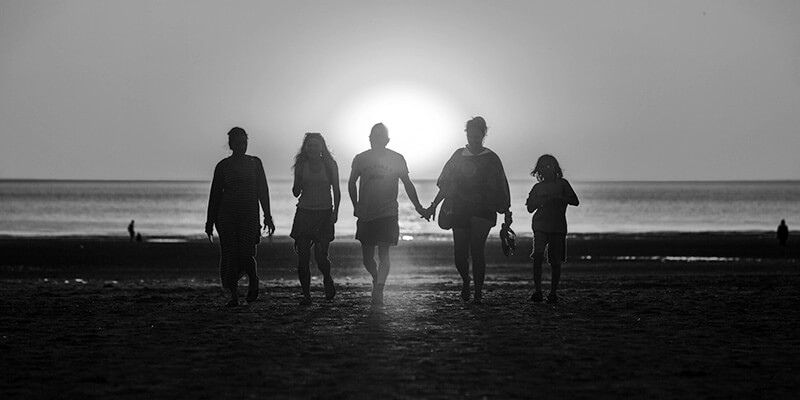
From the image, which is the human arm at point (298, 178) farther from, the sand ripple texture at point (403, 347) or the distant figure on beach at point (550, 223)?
the distant figure on beach at point (550, 223)

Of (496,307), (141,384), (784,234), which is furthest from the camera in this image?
(784,234)

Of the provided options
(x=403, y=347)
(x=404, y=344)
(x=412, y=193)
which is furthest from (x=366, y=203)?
(x=403, y=347)

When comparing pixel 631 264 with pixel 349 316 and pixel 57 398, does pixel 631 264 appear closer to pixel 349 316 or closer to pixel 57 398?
pixel 349 316

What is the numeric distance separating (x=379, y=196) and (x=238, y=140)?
156 cm

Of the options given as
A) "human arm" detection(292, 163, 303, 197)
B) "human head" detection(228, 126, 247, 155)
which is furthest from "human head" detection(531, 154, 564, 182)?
"human head" detection(228, 126, 247, 155)

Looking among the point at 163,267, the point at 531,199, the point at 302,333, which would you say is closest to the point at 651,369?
the point at 302,333

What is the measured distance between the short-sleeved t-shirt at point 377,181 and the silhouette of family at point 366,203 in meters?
0.01

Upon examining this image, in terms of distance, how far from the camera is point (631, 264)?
29109mm

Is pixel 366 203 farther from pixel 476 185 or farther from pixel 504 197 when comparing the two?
pixel 504 197

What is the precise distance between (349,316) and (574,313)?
211 cm

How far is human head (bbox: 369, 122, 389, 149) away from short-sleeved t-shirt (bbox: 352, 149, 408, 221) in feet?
0.26

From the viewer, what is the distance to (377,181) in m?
12.2

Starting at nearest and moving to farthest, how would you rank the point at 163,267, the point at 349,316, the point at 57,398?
the point at 57,398
the point at 349,316
the point at 163,267

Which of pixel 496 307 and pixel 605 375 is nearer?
pixel 605 375
